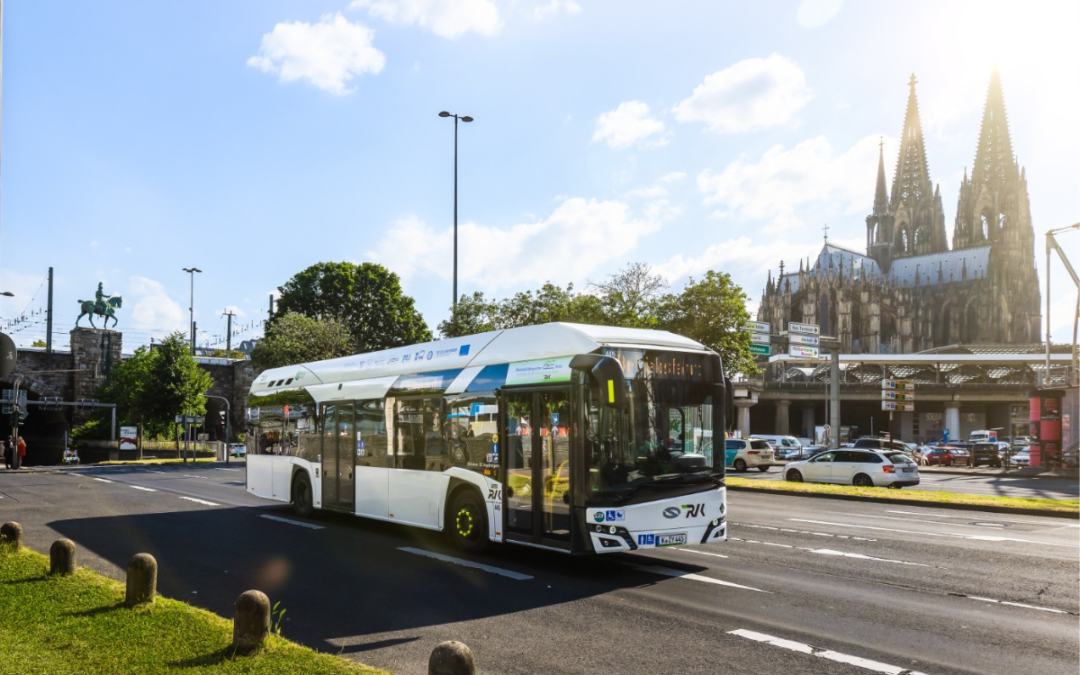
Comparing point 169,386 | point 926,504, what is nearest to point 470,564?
point 926,504

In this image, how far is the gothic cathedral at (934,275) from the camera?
10381 cm

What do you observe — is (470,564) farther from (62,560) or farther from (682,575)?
(62,560)

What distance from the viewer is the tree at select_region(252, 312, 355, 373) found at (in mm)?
43406

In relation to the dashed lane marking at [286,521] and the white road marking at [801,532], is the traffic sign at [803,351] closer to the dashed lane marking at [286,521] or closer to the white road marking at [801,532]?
the white road marking at [801,532]

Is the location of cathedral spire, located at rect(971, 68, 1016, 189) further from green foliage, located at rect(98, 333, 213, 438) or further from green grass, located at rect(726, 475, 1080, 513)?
green grass, located at rect(726, 475, 1080, 513)

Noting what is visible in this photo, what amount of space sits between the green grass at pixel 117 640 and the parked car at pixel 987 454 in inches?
1912

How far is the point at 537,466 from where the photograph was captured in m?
10.1

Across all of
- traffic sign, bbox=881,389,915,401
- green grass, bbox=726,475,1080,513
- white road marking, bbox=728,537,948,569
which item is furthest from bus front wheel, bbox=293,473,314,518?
traffic sign, bbox=881,389,915,401

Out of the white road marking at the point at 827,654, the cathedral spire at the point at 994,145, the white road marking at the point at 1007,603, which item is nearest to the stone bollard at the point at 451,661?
the white road marking at the point at 827,654

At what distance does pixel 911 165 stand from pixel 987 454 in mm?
86393

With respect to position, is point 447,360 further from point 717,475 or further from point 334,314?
point 334,314

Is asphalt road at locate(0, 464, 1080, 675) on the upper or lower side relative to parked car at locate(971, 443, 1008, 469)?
upper

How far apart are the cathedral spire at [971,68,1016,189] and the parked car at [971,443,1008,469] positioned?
7885cm

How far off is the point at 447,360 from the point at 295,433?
509cm
